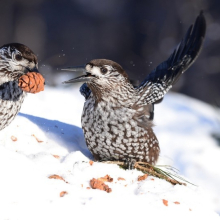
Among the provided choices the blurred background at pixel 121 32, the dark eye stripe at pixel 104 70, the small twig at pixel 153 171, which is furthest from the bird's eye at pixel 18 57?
the blurred background at pixel 121 32

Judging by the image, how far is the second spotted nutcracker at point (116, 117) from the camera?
3875 millimetres

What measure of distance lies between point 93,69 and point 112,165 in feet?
2.49

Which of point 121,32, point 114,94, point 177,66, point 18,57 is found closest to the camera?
point 18,57

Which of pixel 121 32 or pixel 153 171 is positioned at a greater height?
pixel 153 171

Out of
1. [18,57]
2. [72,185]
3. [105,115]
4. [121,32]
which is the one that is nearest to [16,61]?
[18,57]

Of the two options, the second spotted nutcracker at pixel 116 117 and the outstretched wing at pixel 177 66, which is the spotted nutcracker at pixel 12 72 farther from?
the outstretched wing at pixel 177 66

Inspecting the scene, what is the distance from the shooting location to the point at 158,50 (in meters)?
15.2

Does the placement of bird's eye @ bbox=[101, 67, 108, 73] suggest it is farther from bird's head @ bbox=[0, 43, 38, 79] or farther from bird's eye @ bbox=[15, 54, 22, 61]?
bird's eye @ bbox=[15, 54, 22, 61]

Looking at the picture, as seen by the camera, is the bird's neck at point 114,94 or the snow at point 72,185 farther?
the bird's neck at point 114,94

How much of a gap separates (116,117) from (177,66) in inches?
33.5

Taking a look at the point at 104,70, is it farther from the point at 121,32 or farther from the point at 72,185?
the point at 121,32

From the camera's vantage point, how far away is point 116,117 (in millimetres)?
3914

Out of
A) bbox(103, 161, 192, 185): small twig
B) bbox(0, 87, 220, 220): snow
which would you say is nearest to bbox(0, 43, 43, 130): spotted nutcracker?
bbox(0, 87, 220, 220): snow

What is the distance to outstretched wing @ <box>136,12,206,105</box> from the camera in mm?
4270
